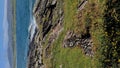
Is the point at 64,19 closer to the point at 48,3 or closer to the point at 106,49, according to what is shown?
the point at 48,3

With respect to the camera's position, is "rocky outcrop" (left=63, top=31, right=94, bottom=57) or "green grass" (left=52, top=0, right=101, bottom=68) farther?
"green grass" (left=52, top=0, right=101, bottom=68)

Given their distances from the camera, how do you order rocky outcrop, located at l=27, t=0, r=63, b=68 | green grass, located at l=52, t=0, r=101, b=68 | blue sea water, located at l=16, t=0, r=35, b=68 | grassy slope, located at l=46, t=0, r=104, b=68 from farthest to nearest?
blue sea water, located at l=16, t=0, r=35, b=68
rocky outcrop, located at l=27, t=0, r=63, b=68
green grass, located at l=52, t=0, r=101, b=68
grassy slope, located at l=46, t=0, r=104, b=68

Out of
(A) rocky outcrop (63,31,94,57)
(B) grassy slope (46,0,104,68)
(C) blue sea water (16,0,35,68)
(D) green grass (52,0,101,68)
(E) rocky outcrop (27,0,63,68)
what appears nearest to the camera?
(B) grassy slope (46,0,104,68)

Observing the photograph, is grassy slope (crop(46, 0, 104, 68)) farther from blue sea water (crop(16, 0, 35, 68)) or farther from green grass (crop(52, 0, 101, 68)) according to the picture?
blue sea water (crop(16, 0, 35, 68))

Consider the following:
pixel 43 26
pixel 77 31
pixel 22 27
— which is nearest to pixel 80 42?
pixel 77 31

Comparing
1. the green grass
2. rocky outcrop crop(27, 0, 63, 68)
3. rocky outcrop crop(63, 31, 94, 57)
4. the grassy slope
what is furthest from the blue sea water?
rocky outcrop crop(63, 31, 94, 57)

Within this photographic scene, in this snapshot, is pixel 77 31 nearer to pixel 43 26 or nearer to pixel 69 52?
pixel 69 52
